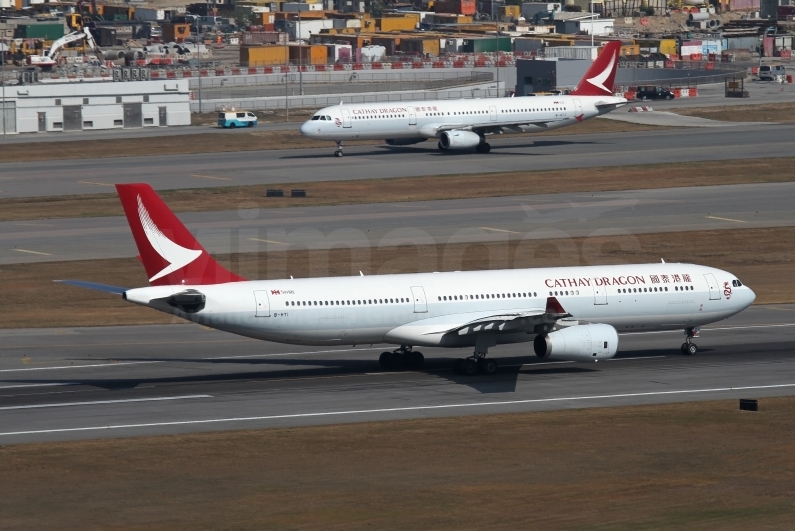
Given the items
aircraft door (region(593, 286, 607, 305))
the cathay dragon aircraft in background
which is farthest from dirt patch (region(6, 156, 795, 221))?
aircraft door (region(593, 286, 607, 305))

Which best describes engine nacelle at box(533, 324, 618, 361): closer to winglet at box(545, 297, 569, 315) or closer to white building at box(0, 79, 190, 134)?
winglet at box(545, 297, 569, 315)

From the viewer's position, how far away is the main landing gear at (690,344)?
59531 millimetres

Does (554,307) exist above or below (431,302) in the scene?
above

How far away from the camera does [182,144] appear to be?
141m

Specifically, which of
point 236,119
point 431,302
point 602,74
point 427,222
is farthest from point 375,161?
point 431,302

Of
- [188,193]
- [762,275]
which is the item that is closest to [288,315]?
[762,275]

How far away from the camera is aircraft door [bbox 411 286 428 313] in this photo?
5478cm

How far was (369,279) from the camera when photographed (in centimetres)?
5506

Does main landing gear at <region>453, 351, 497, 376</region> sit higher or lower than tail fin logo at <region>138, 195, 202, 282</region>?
lower

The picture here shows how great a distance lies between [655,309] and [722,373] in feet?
13.8

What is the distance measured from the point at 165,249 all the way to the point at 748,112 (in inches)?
4722

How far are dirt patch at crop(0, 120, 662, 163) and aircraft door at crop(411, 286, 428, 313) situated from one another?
83.0m

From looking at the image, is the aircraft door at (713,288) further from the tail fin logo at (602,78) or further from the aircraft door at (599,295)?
the tail fin logo at (602,78)

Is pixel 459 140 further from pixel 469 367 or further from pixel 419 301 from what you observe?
pixel 469 367
